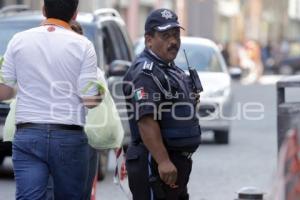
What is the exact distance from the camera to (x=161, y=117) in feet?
19.6

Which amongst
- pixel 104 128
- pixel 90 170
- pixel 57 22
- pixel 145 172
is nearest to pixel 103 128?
pixel 104 128

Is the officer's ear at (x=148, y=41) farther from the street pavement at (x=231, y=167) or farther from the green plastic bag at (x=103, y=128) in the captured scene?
the street pavement at (x=231, y=167)

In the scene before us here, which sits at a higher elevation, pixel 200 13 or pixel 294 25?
pixel 200 13

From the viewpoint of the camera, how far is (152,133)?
584cm

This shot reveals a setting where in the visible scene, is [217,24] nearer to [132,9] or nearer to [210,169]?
[132,9]

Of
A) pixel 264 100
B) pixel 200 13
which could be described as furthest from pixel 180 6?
pixel 264 100

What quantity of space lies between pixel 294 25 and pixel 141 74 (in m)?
90.7

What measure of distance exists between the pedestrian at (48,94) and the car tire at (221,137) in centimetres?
1126

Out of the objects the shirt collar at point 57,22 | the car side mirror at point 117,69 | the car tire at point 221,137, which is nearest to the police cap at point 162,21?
the shirt collar at point 57,22

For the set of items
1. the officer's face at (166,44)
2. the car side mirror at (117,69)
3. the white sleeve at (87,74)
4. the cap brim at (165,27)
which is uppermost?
the cap brim at (165,27)

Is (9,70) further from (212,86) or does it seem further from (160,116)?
(212,86)

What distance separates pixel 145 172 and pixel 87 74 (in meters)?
0.64

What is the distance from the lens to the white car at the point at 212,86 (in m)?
16.7

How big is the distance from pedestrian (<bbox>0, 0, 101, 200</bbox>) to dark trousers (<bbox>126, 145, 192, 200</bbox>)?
0.32 metres
